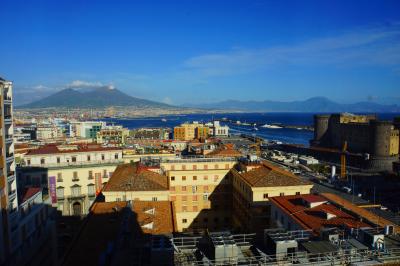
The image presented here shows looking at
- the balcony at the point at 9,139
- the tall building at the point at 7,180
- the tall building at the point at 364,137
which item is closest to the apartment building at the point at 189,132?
the tall building at the point at 364,137

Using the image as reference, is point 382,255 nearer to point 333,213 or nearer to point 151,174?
Result: point 333,213

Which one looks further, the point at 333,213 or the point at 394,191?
the point at 394,191

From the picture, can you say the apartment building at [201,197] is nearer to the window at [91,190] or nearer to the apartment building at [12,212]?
the window at [91,190]

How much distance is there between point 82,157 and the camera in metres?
46.7

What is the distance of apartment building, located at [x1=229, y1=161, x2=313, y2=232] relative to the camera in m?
31.5

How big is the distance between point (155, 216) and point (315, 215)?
10394 mm

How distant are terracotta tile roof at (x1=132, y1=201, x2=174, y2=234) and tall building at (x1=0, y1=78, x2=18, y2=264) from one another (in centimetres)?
746

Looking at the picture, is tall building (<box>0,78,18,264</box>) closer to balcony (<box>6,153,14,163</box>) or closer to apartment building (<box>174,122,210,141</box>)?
balcony (<box>6,153,14,163</box>)

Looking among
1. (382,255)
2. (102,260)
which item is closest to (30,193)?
(102,260)

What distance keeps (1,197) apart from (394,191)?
55.6 metres

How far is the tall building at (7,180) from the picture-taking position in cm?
2120

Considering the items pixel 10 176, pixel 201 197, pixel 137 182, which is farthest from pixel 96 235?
pixel 201 197

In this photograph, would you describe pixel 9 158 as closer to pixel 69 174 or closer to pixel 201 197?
pixel 69 174

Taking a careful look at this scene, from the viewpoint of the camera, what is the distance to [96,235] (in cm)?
2239
